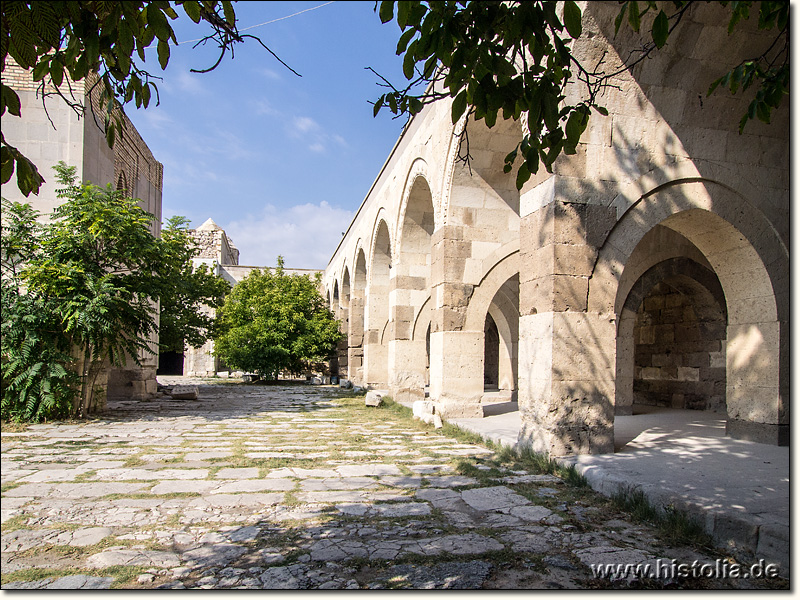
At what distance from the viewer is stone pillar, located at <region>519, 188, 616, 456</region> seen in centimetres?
524

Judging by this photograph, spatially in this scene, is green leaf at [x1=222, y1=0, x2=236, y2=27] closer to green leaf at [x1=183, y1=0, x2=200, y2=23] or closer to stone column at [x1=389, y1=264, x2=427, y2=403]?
green leaf at [x1=183, y1=0, x2=200, y2=23]

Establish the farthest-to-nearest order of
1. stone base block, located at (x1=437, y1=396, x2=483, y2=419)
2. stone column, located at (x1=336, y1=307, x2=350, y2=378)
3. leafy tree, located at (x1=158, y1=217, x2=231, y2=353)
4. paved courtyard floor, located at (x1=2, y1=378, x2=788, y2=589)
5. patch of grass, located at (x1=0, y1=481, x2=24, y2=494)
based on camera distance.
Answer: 1. stone column, located at (x1=336, y1=307, x2=350, y2=378)
2. leafy tree, located at (x1=158, y1=217, x2=231, y2=353)
3. stone base block, located at (x1=437, y1=396, x2=483, y2=419)
4. patch of grass, located at (x1=0, y1=481, x2=24, y2=494)
5. paved courtyard floor, located at (x1=2, y1=378, x2=788, y2=589)

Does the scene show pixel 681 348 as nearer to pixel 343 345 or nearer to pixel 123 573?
pixel 123 573

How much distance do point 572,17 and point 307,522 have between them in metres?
3.09

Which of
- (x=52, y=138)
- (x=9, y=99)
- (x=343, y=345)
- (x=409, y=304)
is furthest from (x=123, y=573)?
(x=343, y=345)

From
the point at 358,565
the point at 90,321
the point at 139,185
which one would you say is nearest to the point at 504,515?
the point at 358,565

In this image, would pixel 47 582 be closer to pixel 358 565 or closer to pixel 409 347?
pixel 358 565

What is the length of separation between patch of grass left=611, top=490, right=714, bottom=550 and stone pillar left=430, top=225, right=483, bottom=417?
14.4 feet

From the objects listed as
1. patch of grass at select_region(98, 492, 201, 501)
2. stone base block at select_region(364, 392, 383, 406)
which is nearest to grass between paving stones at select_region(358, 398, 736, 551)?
patch of grass at select_region(98, 492, 201, 501)

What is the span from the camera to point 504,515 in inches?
150

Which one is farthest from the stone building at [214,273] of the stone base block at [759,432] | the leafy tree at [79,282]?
the stone base block at [759,432]

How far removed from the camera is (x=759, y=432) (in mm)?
5914

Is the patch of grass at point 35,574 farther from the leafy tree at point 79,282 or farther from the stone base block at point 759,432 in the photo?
the stone base block at point 759,432

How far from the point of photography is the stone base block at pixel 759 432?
571 cm
